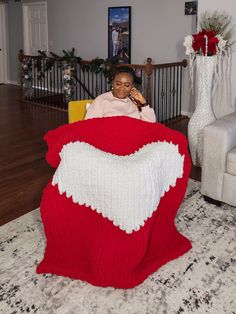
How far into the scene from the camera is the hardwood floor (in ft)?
9.87

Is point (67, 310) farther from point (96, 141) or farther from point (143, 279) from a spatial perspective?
point (96, 141)

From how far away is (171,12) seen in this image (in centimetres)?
601

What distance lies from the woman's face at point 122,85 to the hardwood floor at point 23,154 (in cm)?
112

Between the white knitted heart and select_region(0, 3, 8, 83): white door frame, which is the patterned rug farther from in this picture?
select_region(0, 3, 8, 83): white door frame

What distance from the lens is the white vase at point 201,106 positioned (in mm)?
3535

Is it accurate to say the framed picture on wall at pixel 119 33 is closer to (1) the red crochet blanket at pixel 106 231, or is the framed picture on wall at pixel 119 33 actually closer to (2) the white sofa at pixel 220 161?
(2) the white sofa at pixel 220 161

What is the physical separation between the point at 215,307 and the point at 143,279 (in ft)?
1.32

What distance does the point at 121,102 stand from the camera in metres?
2.74

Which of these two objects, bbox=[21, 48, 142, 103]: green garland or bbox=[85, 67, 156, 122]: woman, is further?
bbox=[21, 48, 142, 103]: green garland

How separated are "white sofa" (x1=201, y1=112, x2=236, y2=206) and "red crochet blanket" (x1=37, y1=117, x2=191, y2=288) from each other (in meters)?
0.66

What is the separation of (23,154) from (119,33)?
3.66 metres

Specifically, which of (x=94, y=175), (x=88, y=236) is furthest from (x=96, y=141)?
(x=88, y=236)

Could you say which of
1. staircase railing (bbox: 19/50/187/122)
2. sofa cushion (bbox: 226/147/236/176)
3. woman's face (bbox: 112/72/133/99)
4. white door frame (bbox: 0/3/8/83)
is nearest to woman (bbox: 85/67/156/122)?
woman's face (bbox: 112/72/133/99)

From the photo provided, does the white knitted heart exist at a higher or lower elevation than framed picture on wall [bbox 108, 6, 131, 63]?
lower
